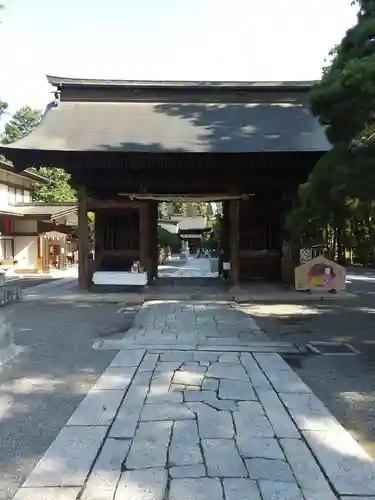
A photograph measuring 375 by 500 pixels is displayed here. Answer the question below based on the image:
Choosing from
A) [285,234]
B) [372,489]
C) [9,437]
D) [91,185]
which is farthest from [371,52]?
[91,185]

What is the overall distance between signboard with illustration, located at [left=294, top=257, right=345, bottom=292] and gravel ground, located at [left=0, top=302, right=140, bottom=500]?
5.44 m

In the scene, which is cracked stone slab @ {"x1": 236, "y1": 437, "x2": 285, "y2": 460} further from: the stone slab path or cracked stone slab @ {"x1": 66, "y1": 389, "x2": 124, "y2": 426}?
cracked stone slab @ {"x1": 66, "y1": 389, "x2": 124, "y2": 426}

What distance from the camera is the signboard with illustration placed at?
13.7 m

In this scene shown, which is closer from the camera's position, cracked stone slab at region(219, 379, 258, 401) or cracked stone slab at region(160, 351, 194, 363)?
cracked stone slab at region(219, 379, 258, 401)

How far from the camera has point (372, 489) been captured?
117 inches

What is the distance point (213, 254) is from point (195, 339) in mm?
34546

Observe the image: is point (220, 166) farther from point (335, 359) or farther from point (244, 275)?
point (335, 359)

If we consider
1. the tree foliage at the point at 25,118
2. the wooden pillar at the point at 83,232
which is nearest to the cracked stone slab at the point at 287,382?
the wooden pillar at the point at 83,232

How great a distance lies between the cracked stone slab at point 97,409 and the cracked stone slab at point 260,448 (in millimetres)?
1137

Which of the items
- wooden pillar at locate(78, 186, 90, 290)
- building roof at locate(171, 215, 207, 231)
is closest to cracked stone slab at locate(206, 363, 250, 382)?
wooden pillar at locate(78, 186, 90, 290)

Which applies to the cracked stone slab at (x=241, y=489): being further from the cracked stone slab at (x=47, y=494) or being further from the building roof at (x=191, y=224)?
the building roof at (x=191, y=224)

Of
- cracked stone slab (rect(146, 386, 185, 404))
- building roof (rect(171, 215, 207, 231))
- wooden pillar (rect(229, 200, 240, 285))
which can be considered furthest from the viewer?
building roof (rect(171, 215, 207, 231))

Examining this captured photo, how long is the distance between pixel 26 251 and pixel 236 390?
22.6 meters

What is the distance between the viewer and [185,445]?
11.7 ft
